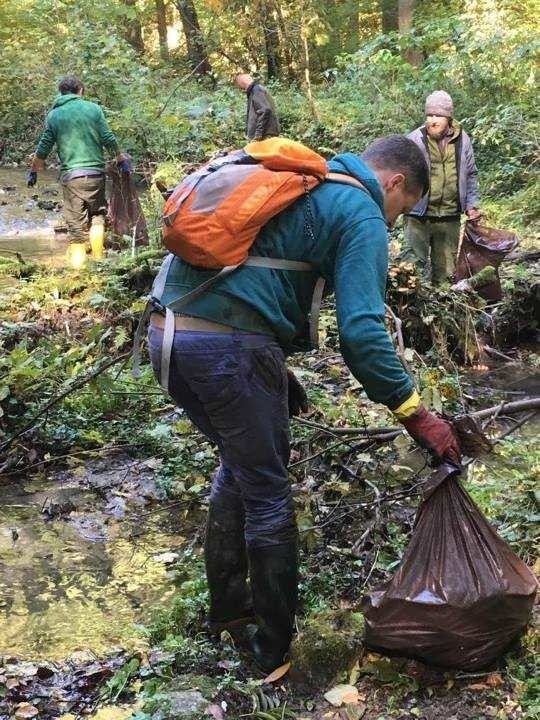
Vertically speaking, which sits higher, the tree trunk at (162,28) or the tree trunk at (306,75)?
the tree trunk at (162,28)

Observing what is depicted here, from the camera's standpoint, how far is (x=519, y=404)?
3531mm

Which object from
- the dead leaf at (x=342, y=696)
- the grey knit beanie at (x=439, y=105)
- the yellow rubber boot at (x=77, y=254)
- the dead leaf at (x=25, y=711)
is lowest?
the dead leaf at (x=342, y=696)

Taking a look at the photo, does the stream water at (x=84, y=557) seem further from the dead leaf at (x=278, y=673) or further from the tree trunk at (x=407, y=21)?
the tree trunk at (x=407, y=21)

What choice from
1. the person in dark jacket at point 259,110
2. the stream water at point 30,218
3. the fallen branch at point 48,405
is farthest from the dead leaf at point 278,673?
the person in dark jacket at point 259,110

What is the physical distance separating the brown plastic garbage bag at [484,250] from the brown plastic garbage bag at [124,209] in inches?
139

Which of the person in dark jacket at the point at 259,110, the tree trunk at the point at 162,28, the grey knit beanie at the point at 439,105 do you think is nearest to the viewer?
the grey knit beanie at the point at 439,105

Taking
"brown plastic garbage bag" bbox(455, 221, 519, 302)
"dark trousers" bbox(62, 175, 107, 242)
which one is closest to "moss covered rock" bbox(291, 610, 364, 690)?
"brown plastic garbage bag" bbox(455, 221, 519, 302)

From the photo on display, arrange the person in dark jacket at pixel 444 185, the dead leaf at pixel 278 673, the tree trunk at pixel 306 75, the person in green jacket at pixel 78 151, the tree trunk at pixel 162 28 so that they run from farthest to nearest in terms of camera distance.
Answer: the tree trunk at pixel 162 28 → the tree trunk at pixel 306 75 → the person in green jacket at pixel 78 151 → the person in dark jacket at pixel 444 185 → the dead leaf at pixel 278 673

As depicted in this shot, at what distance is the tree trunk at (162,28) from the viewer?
88.2 feet

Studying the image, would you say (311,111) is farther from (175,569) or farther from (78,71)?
(175,569)

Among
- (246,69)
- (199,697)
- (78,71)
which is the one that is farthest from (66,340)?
(246,69)

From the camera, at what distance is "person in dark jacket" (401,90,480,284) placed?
6.59m

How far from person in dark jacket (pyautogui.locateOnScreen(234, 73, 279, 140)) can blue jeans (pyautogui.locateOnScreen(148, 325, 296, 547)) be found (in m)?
9.57

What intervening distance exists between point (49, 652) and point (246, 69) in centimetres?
2167
